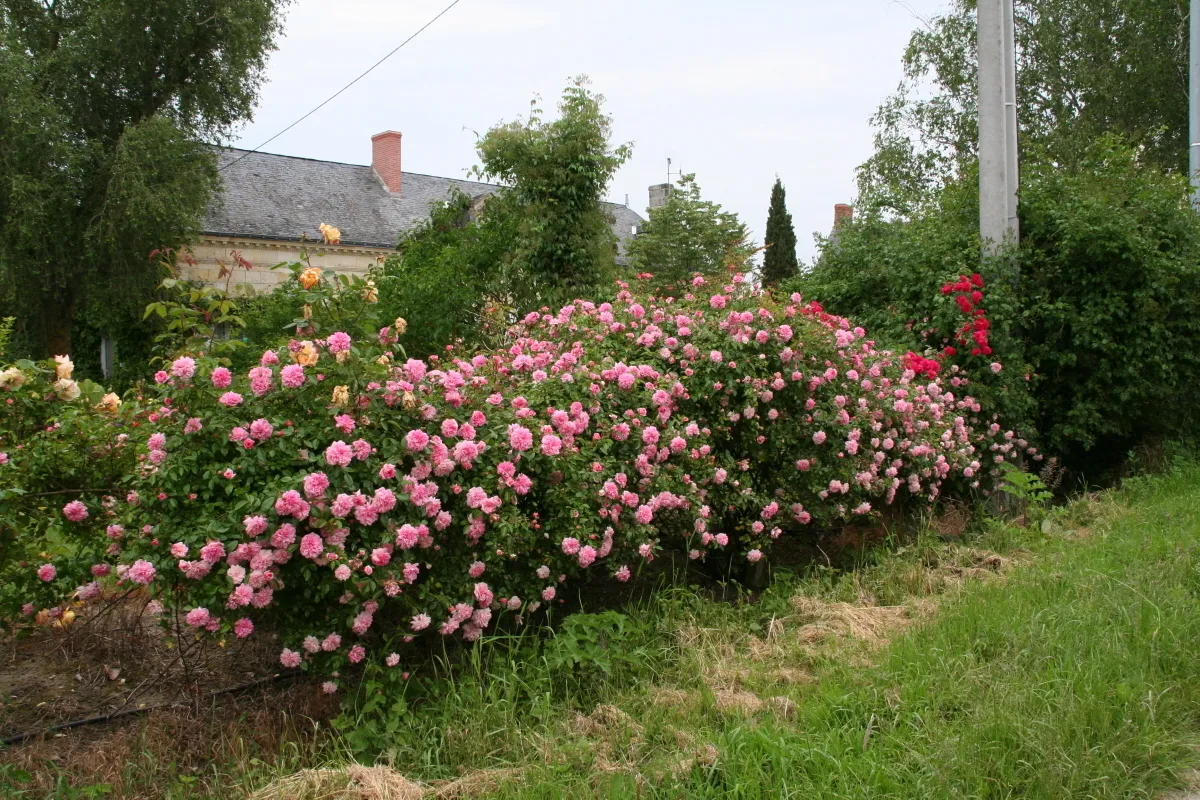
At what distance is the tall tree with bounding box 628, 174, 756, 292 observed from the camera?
Result: 25.2m

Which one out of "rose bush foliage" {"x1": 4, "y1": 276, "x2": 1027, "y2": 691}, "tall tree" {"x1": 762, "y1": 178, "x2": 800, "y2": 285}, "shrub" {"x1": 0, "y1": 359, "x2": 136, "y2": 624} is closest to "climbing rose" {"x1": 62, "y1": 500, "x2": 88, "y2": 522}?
"shrub" {"x1": 0, "y1": 359, "x2": 136, "y2": 624}

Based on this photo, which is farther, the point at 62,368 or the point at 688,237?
the point at 688,237

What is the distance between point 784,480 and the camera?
5.43 m

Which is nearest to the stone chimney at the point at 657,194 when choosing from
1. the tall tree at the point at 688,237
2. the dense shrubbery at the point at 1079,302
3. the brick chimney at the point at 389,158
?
the brick chimney at the point at 389,158

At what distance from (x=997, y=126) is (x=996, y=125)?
12 mm

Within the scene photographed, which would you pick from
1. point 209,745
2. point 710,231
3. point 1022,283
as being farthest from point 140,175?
point 209,745

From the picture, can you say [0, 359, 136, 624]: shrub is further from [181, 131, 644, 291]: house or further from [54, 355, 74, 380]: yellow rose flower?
[181, 131, 644, 291]: house

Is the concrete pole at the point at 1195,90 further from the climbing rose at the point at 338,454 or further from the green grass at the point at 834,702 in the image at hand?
the climbing rose at the point at 338,454

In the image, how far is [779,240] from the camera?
33562 millimetres

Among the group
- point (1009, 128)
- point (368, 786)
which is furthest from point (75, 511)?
point (1009, 128)

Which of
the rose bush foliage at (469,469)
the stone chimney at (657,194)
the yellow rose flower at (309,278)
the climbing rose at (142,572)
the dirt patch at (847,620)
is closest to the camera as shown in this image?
Result: the climbing rose at (142,572)

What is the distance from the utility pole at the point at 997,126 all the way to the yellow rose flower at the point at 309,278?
241 inches

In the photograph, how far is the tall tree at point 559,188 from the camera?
13.5 m

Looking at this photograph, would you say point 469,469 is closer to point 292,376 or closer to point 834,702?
point 292,376
